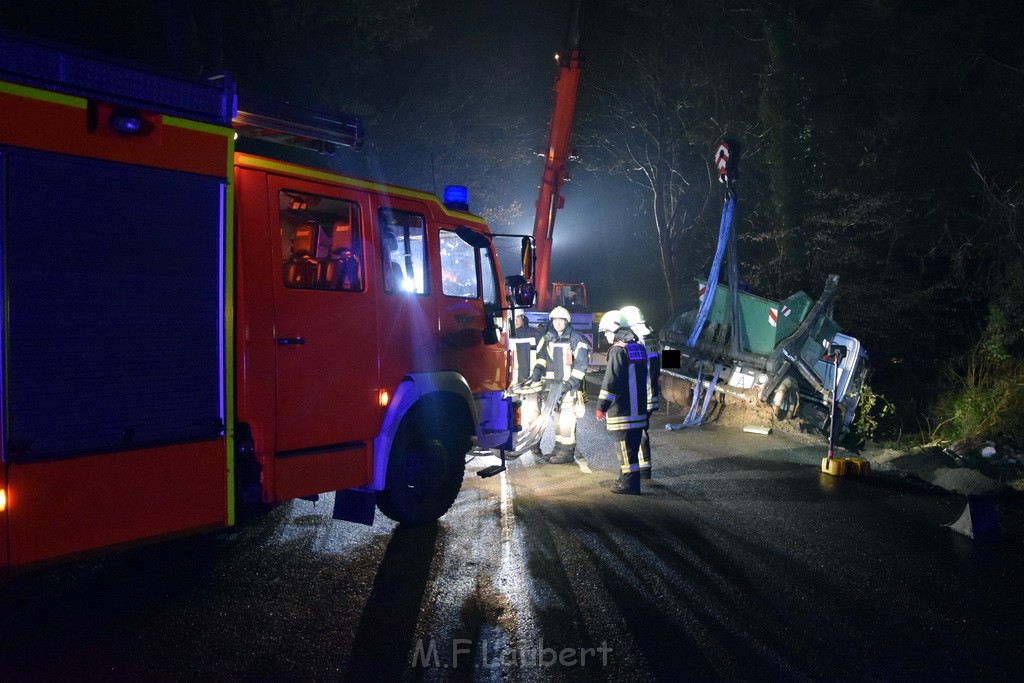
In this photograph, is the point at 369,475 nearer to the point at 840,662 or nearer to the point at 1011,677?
the point at 840,662

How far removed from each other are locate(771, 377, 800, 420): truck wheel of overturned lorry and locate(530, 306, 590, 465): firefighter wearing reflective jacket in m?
3.90

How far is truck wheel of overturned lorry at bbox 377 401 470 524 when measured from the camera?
5.72 metres

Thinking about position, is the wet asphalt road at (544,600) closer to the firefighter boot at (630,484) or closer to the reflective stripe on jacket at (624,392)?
the firefighter boot at (630,484)

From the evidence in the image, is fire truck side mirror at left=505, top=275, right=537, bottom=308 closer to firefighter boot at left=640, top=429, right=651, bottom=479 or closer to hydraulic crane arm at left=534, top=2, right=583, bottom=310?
firefighter boot at left=640, top=429, right=651, bottom=479

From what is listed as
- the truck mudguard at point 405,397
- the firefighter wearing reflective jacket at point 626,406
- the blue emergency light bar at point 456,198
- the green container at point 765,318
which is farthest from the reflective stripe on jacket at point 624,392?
the green container at point 765,318

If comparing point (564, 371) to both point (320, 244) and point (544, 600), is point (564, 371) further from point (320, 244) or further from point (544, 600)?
point (544, 600)

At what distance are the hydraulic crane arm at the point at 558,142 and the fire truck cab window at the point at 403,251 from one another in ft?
32.3

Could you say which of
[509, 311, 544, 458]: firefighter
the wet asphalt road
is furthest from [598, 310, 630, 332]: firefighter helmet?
the wet asphalt road

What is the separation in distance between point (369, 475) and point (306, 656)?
1549 millimetres

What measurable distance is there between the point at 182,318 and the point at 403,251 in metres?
1.91

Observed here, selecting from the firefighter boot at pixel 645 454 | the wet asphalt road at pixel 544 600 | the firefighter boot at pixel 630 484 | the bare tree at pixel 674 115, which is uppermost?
the bare tree at pixel 674 115

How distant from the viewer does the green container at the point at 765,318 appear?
40.3ft

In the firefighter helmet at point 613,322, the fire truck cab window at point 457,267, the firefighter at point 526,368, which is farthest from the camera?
the firefighter at point 526,368

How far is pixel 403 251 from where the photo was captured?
18.9 ft
